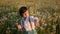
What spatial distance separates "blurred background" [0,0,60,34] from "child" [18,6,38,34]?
0.04 m

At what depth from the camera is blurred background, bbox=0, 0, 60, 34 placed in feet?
6.61

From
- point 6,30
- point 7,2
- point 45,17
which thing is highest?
point 7,2

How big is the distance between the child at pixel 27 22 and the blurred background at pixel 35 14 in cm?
4

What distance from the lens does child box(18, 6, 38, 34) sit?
6.53ft

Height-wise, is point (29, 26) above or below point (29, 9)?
below

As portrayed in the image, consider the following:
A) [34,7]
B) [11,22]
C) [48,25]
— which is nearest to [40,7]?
[34,7]

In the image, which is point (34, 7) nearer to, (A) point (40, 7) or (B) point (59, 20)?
(A) point (40, 7)

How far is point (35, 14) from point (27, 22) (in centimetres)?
12

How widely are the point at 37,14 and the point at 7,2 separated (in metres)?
0.34

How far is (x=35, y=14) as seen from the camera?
79.8 inches

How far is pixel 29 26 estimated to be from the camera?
2.00 m

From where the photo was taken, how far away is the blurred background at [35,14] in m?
2.02

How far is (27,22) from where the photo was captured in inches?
79.1

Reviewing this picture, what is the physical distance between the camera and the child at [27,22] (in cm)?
199
